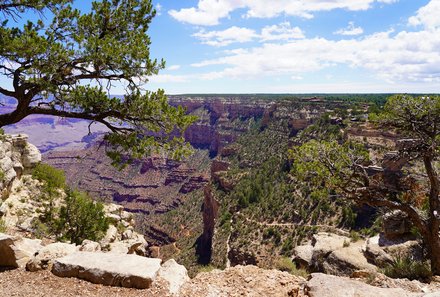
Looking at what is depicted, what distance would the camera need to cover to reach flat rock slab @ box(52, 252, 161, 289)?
8.27m

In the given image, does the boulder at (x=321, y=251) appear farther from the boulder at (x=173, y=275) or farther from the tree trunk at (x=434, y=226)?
the boulder at (x=173, y=275)

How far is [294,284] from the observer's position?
841cm

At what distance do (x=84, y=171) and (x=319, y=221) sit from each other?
5667 inches

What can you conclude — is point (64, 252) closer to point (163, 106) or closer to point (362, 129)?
point (163, 106)

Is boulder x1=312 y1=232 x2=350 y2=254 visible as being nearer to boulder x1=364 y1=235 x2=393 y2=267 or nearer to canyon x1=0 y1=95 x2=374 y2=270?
boulder x1=364 y1=235 x2=393 y2=267

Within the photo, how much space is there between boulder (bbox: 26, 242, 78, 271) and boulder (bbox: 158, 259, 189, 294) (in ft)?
10.8

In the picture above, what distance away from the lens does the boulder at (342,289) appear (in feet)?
23.7

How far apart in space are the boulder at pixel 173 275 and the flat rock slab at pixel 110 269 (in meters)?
0.22

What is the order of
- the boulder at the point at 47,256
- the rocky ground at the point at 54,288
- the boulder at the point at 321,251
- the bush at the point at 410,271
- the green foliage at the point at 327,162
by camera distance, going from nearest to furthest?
the rocky ground at the point at 54,288
the boulder at the point at 47,256
the bush at the point at 410,271
the green foliage at the point at 327,162
the boulder at the point at 321,251

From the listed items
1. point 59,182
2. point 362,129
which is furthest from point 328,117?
point 59,182

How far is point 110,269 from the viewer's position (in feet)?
28.0

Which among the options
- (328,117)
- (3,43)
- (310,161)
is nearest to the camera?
(3,43)

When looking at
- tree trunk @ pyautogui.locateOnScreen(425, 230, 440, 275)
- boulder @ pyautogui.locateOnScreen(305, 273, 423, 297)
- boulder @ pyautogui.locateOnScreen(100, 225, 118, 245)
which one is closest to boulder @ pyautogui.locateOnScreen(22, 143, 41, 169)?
boulder @ pyautogui.locateOnScreen(100, 225, 118, 245)

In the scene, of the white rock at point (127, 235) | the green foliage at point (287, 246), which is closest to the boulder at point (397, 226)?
the white rock at point (127, 235)
